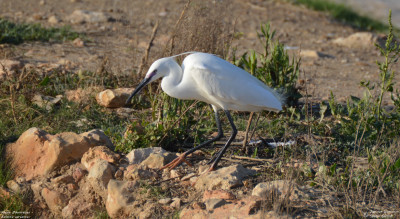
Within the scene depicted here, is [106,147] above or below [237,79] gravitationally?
below

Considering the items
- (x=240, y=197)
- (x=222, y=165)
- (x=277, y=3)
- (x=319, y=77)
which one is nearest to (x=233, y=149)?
(x=222, y=165)

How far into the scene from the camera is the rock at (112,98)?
543cm

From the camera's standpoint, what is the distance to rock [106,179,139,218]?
371 centimetres

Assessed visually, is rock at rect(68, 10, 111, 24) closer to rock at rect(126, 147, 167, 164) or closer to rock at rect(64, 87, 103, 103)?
rock at rect(64, 87, 103, 103)

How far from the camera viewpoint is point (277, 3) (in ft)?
37.1

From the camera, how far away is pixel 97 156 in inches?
165

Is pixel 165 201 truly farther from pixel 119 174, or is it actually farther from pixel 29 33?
pixel 29 33

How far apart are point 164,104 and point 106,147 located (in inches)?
27.4

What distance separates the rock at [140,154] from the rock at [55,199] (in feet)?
2.00

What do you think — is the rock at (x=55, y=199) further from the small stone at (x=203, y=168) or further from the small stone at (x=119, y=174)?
the small stone at (x=203, y=168)

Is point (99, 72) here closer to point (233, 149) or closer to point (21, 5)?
point (233, 149)

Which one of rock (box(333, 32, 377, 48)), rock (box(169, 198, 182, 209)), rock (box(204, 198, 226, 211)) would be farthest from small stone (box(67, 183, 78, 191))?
rock (box(333, 32, 377, 48))

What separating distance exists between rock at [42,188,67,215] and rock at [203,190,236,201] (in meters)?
1.21

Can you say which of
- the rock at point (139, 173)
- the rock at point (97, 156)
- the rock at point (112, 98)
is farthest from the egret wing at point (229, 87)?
the rock at point (112, 98)
